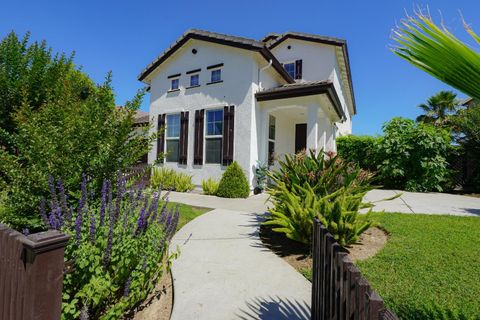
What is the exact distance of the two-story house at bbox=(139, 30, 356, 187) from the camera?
9.91 meters

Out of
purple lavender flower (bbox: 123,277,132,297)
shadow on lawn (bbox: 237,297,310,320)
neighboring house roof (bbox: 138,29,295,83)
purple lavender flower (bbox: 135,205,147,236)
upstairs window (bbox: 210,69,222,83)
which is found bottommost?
shadow on lawn (bbox: 237,297,310,320)

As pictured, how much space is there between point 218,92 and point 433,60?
33.5 feet

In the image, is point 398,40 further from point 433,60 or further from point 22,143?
point 22,143

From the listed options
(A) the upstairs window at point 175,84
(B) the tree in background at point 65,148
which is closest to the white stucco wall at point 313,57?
(A) the upstairs window at point 175,84

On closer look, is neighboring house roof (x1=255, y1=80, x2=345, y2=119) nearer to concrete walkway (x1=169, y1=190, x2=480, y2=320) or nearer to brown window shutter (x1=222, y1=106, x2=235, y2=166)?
brown window shutter (x1=222, y1=106, x2=235, y2=166)

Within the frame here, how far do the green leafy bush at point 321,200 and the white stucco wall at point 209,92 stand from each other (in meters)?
5.09

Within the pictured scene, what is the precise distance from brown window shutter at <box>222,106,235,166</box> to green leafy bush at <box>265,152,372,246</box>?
5.16 m

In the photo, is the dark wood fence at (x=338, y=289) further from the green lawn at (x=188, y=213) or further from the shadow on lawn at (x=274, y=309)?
the green lawn at (x=188, y=213)

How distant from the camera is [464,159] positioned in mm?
11180

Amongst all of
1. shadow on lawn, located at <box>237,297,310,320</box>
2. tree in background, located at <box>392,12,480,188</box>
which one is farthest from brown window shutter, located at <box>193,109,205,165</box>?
tree in background, located at <box>392,12,480,188</box>

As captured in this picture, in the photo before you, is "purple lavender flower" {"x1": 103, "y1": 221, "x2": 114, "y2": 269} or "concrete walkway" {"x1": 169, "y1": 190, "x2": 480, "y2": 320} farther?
"concrete walkway" {"x1": 169, "y1": 190, "x2": 480, "y2": 320}

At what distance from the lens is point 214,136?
1086cm

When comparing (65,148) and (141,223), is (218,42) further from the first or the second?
(141,223)

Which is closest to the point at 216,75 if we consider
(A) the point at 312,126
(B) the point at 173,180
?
(A) the point at 312,126
